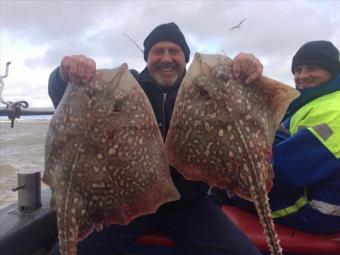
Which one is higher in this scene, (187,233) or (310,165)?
(310,165)

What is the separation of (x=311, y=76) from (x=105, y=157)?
2.87 m

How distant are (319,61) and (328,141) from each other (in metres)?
1.52

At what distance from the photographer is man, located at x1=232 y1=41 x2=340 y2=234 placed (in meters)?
3.17

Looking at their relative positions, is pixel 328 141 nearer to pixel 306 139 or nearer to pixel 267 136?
pixel 306 139

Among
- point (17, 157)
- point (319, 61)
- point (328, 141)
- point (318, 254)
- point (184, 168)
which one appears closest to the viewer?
point (184, 168)

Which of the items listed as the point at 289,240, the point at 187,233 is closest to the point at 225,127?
the point at 187,233

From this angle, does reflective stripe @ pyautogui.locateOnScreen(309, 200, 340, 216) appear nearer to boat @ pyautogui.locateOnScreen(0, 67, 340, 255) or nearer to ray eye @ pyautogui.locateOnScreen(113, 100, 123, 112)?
boat @ pyautogui.locateOnScreen(0, 67, 340, 255)

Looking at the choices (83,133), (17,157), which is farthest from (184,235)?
(17,157)

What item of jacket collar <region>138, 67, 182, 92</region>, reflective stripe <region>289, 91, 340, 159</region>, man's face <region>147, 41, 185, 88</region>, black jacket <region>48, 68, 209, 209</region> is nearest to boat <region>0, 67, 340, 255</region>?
black jacket <region>48, 68, 209, 209</region>

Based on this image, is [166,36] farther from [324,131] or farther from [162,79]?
[324,131]

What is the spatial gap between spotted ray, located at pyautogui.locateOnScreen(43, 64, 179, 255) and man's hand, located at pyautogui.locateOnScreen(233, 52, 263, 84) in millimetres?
703

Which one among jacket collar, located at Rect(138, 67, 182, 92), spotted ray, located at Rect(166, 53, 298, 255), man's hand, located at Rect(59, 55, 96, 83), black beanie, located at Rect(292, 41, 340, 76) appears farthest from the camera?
black beanie, located at Rect(292, 41, 340, 76)

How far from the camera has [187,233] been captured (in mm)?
3426

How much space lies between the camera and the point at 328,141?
315 cm
